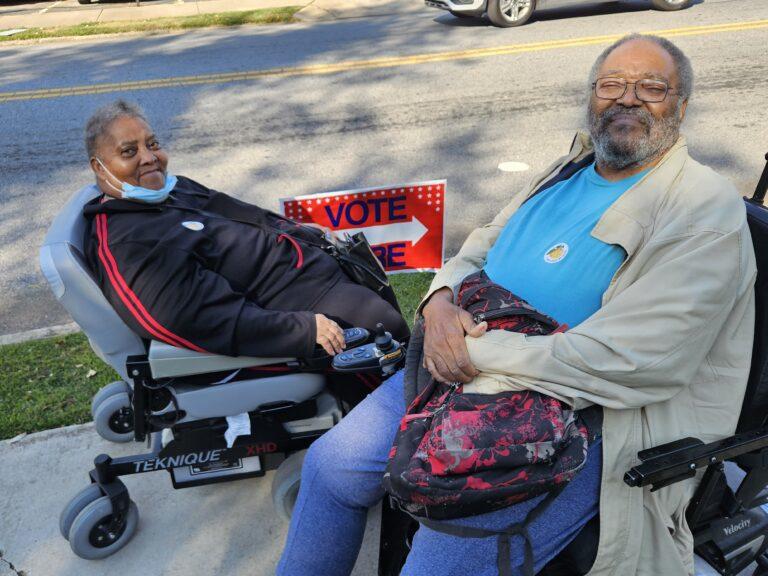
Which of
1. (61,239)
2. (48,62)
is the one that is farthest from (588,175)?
(48,62)

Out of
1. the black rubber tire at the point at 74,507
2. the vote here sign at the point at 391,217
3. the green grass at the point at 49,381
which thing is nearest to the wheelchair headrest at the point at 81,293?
the black rubber tire at the point at 74,507

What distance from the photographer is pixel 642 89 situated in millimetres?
2156

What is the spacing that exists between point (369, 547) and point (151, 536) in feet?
2.73

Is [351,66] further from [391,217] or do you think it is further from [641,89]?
[641,89]

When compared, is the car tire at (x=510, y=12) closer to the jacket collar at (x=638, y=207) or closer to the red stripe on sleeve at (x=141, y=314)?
the jacket collar at (x=638, y=207)

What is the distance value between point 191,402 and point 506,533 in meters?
1.18

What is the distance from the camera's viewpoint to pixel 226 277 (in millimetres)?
2693

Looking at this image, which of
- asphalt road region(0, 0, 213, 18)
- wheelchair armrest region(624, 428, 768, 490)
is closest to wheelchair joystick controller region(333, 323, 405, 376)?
wheelchair armrest region(624, 428, 768, 490)

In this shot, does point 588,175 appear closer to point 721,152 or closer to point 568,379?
point 568,379

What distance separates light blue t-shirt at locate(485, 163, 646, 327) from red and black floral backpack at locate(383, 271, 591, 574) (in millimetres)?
391

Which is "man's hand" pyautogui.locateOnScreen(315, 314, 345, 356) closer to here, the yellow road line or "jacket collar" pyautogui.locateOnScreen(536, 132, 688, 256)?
"jacket collar" pyautogui.locateOnScreen(536, 132, 688, 256)

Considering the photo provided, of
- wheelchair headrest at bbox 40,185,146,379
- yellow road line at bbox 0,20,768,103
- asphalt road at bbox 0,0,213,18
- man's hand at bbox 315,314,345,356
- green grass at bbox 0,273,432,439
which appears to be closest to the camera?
wheelchair headrest at bbox 40,185,146,379

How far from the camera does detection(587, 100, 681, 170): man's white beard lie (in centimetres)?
214

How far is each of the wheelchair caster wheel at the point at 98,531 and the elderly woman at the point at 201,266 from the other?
0.70 m
